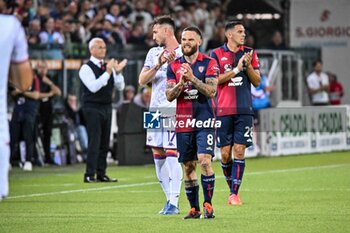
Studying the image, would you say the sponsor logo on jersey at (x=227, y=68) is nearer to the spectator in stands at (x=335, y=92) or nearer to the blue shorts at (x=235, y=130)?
the blue shorts at (x=235, y=130)

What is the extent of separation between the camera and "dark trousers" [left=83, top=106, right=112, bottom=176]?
758 inches

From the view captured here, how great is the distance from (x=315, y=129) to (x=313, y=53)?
5.59m

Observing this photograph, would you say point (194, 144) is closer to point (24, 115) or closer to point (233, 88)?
point (233, 88)

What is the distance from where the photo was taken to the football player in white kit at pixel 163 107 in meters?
13.5

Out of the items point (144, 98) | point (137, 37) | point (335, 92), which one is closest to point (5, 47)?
point (144, 98)

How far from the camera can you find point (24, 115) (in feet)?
76.3

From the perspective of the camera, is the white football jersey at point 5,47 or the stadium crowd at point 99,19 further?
the stadium crowd at point 99,19

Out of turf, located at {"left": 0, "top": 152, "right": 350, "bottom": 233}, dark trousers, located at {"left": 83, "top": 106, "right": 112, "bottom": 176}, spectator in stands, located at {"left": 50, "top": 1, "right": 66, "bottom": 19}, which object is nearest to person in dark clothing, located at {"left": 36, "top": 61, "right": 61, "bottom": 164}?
turf, located at {"left": 0, "top": 152, "right": 350, "bottom": 233}

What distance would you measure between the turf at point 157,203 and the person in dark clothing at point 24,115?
77 cm

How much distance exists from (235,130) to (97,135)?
471 cm

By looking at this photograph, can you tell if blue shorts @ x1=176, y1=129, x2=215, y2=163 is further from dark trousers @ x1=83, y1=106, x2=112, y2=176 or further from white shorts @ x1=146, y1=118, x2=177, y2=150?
dark trousers @ x1=83, y1=106, x2=112, y2=176

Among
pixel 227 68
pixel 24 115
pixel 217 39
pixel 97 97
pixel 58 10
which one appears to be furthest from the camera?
pixel 217 39

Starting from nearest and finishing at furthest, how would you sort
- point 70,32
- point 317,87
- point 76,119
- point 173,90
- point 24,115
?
1. point 173,90
2. point 24,115
3. point 76,119
4. point 70,32
5. point 317,87

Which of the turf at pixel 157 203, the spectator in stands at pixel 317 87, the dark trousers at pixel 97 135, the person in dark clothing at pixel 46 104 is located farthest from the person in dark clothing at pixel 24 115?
the spectator in stands at pixel 317 87
